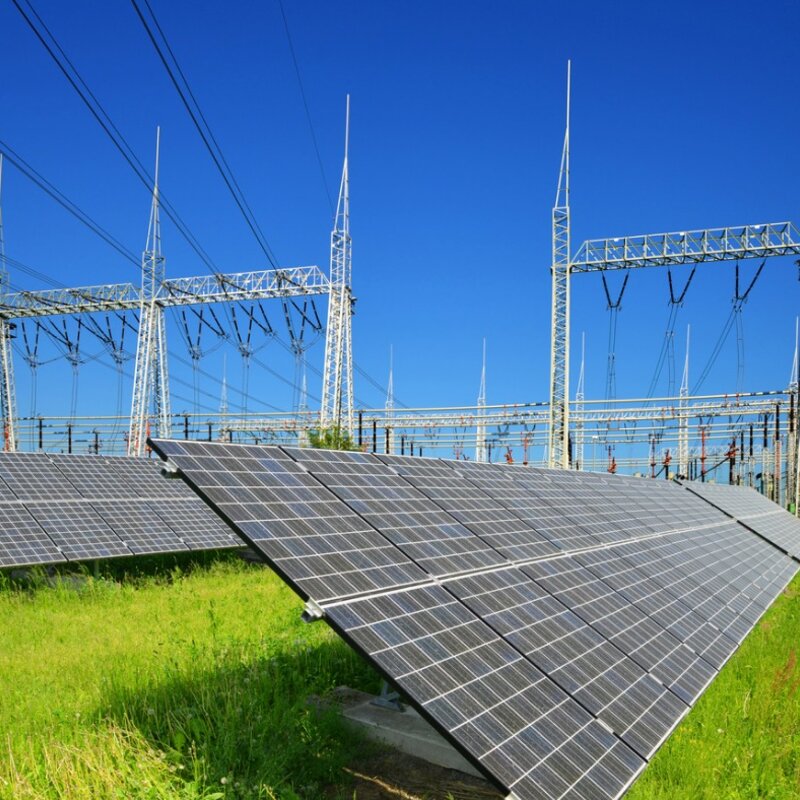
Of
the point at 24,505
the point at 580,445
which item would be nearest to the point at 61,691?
the point at 24,505

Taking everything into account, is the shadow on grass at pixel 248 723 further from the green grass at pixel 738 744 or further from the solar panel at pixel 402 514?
the green grass at pixel 738 744

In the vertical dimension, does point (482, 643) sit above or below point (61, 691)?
above

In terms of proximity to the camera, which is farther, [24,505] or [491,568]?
[24,505]

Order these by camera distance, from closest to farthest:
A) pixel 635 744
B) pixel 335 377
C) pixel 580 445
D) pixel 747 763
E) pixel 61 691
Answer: pixel 635 744, pixel 747 763, pixel 61 691, pixel 335 377, pixel 580 445

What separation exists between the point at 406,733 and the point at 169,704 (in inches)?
71.7

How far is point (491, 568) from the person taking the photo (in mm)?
5289

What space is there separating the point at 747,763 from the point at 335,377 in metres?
21.6

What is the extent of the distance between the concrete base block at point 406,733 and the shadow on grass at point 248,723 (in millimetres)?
134

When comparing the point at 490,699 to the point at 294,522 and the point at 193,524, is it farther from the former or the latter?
the point at 193,524

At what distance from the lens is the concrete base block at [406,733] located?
15.9ft

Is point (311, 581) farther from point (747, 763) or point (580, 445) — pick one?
point (580, 445)

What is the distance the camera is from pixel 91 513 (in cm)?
1265

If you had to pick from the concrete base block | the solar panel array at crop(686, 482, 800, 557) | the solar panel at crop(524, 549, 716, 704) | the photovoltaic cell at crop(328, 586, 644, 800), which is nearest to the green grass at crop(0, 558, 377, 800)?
the concrete base block

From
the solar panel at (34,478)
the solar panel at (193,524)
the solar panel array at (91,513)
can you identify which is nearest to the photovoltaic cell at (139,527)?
the solar panel array at (91,513)
